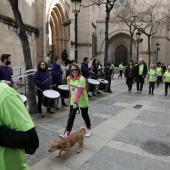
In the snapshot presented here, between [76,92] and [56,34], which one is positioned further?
[56,34]

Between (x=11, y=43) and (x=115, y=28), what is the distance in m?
26.6

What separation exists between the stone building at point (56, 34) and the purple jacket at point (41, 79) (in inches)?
254

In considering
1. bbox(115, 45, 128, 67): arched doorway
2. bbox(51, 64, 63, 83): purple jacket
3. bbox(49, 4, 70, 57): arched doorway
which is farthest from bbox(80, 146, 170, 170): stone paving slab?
bbox(115, 45, 128, 67): arched doorway

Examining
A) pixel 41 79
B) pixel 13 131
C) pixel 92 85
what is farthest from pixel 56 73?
pixel 13 131

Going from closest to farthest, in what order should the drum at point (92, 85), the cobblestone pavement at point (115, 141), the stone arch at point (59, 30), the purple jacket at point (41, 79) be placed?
the cobblestone pavement at point (115, 141)
the purple jacket at point (41, 79)
the drum at point (92, 85)
the stone arch at point (59, 30)

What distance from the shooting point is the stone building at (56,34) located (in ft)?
44.9

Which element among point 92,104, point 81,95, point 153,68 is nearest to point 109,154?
point 81,95

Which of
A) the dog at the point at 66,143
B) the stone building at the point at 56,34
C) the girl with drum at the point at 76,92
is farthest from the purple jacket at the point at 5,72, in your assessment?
the stone building at the point at 56,34

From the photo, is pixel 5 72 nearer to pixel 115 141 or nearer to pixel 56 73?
pixel 56 73

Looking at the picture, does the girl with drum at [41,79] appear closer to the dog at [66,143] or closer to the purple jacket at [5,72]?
the purple jacket at [5,72]

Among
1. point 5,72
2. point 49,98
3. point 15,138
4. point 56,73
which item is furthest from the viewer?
point 56,73

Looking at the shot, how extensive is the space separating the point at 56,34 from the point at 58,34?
20 centimetres

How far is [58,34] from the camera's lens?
2289 cm

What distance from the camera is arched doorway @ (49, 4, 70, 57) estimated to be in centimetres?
2202
